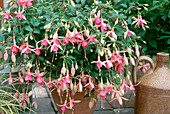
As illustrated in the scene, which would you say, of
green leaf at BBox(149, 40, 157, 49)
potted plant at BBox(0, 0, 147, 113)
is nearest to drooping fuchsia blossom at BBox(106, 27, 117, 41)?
potted plant at BBox(0, 0, 147, 113)

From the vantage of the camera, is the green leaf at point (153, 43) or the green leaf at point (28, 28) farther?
the green leaf at point (153, 43)

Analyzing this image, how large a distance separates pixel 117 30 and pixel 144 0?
82cm

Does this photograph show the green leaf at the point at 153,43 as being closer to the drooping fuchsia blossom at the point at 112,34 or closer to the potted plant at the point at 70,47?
the potted plant at the point at 70,47

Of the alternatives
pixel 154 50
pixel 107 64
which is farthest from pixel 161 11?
pixel 107 64

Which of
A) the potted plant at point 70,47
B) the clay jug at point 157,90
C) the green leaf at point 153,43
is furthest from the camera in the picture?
the green leaf at point 153,43

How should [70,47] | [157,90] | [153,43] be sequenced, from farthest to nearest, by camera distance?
[153,43], [157,90], [70,47]

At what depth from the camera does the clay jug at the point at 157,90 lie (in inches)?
60.9

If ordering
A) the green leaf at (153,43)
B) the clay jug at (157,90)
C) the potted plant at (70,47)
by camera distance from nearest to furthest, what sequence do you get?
the potted plant at (70,47), the clay jug at (157,90), the green leaf at (153,43)

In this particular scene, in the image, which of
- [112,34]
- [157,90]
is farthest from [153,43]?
[112,34]

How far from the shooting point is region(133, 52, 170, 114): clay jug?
155cm

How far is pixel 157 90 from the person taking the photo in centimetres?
155

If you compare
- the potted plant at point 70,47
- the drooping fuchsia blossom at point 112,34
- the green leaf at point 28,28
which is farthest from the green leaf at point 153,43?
the green leaf at point 28,28

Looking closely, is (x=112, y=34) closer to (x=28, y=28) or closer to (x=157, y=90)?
(x=28, y=28)

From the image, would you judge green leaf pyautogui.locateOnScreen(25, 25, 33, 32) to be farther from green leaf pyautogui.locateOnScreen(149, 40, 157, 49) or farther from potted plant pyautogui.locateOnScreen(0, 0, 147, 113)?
green leaf pyautogui.locateOnScreen(149, 40, 157, 49)
